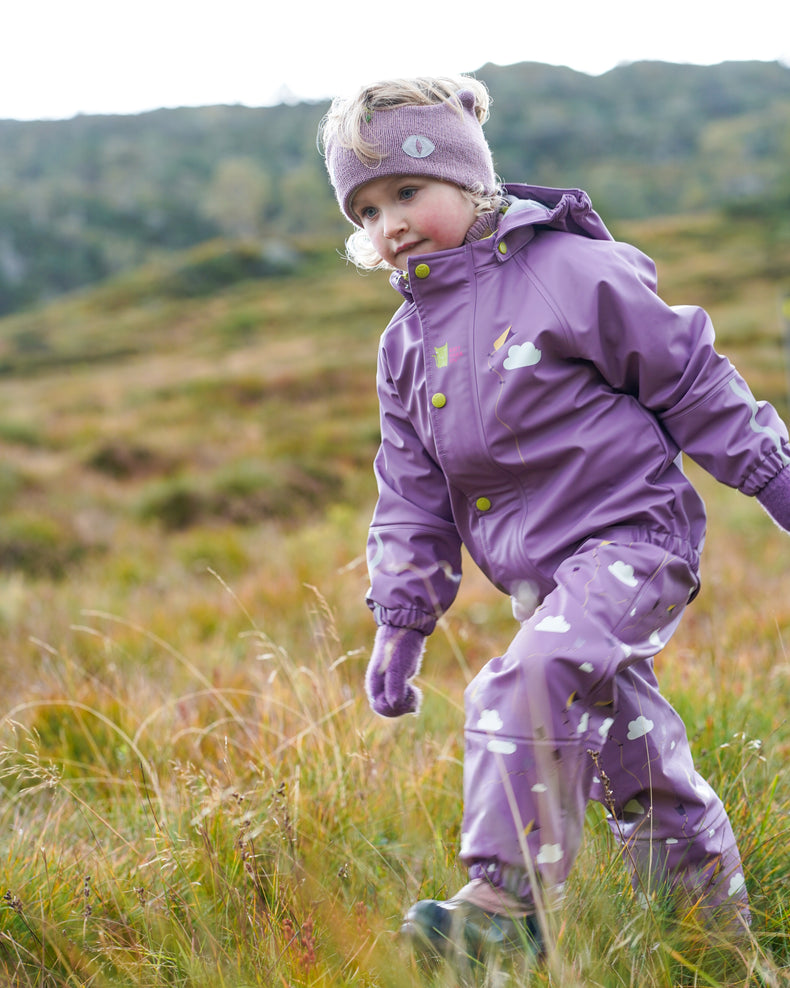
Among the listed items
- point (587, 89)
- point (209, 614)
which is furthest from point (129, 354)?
point (587, 89)

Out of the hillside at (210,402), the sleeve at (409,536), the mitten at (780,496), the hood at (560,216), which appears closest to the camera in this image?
the mitten at (780,496)

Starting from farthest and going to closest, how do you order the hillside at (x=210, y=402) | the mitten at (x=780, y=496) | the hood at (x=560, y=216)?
1. the hillside at (x=210, y=402)
2. the hood at (x=560, y=216)
3. the mitten at (x=780, y=496)

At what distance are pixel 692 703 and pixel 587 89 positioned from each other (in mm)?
148571

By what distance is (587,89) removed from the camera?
135 metres

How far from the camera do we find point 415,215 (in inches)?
78.6

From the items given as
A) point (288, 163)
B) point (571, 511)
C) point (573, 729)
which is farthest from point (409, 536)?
point (288, 163)

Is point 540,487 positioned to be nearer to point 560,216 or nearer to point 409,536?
point 409,536

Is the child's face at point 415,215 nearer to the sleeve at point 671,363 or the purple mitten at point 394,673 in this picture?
the sleeve at point 671,363

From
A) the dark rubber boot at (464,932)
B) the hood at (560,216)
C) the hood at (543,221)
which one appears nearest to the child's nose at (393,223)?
the hood at (543,221)

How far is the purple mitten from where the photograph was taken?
78.4 inches

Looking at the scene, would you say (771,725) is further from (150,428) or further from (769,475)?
(150,428)

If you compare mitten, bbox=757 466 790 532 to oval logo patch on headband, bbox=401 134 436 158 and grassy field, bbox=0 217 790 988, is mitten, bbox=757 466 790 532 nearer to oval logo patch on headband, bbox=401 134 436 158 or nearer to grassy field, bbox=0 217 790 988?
grassy field, bbox=0 217 790 988

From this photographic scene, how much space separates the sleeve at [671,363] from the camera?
1.76 meters

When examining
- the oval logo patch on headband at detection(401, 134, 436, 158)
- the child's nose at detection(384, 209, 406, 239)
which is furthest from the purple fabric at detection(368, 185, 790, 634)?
the oval logo patch on headband at detection(401, 134, 436, 158)
